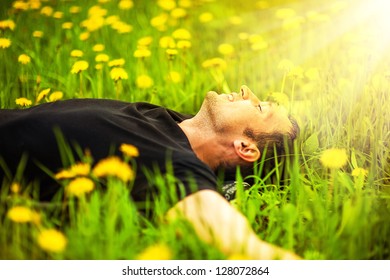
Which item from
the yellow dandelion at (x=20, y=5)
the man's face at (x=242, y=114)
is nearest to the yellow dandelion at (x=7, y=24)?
the yellow dandelion at (x=20, y=5)

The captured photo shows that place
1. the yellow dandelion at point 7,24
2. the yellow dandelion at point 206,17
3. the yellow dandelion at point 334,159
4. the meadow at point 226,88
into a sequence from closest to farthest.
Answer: the meadow at point 226,88 → the yellow dandelion at point 334,159 → the yellow dandelion at point 7,24 → the yellow dandelion at point 206,17

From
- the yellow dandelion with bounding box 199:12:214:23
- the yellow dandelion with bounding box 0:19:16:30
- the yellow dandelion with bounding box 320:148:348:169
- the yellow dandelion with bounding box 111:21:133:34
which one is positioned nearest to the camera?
the yellow dandelion with bounding box 320:148:348:169

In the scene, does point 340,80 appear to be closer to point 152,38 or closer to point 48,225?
point 152,38

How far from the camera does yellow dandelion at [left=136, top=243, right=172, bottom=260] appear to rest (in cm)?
128

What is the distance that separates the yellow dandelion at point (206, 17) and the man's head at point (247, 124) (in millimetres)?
856

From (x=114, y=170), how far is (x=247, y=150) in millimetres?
456

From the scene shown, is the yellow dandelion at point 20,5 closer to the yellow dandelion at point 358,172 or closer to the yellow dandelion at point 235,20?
the yellow dandelion at point 235,20

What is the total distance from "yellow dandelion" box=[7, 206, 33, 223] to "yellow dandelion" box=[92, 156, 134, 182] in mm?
156

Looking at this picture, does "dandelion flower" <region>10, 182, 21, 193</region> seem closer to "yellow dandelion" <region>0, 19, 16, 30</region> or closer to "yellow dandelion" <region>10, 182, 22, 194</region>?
"yellow dandelion" <region>10, 182, 22, 194</region>

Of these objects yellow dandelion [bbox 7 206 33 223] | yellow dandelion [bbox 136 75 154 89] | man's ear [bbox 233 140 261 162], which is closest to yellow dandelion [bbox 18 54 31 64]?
yellow dandelion [bbox 136 75 154 89]

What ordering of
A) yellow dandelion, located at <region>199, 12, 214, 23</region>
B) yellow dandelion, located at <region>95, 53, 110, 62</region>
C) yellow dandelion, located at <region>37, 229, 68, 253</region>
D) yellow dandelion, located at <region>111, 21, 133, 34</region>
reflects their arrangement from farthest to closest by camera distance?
yellow dandelion, located at <region>199, 12, 214, 23</region> → yellow dandelion, located at <region>111, 21, 133, 34</region> → yellow dandelion, located at <region>95, 53, 110, 62</region> → yellow dandelion, located at <region>37, 229, 68, 253</region>

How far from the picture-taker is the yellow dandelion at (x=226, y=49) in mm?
2396

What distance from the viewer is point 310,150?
186cm
